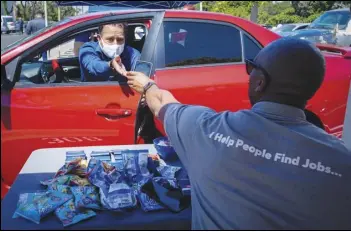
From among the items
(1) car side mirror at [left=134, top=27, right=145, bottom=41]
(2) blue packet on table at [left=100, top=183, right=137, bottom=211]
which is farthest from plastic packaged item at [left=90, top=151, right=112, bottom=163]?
(1) car side mirror at [left=134, top=27, right=145, bottom=41]

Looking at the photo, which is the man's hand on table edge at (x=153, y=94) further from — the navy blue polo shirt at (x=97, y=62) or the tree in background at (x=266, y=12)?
the tree in background at (x=266, y=12)

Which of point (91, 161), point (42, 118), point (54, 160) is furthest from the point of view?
point (42, 118)

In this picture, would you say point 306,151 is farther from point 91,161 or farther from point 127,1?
point 127,1

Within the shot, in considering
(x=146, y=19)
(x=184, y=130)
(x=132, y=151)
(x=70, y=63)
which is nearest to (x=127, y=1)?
(x=70, y=63)

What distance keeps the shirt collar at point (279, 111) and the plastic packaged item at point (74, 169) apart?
35.5 inches

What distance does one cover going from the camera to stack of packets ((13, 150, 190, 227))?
151cm

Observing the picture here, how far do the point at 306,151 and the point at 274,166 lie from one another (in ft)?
0.35

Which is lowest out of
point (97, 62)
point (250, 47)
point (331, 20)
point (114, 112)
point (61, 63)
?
point (114, 112)

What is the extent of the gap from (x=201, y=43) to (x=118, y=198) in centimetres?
188

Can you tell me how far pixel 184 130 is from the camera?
53.6 inches

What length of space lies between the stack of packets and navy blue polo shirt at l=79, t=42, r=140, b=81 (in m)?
1.17

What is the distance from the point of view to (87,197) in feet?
5.16

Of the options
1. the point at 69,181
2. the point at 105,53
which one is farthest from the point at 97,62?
the point at 69,181

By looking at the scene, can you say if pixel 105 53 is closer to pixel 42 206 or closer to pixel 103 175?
pixel 103 175
